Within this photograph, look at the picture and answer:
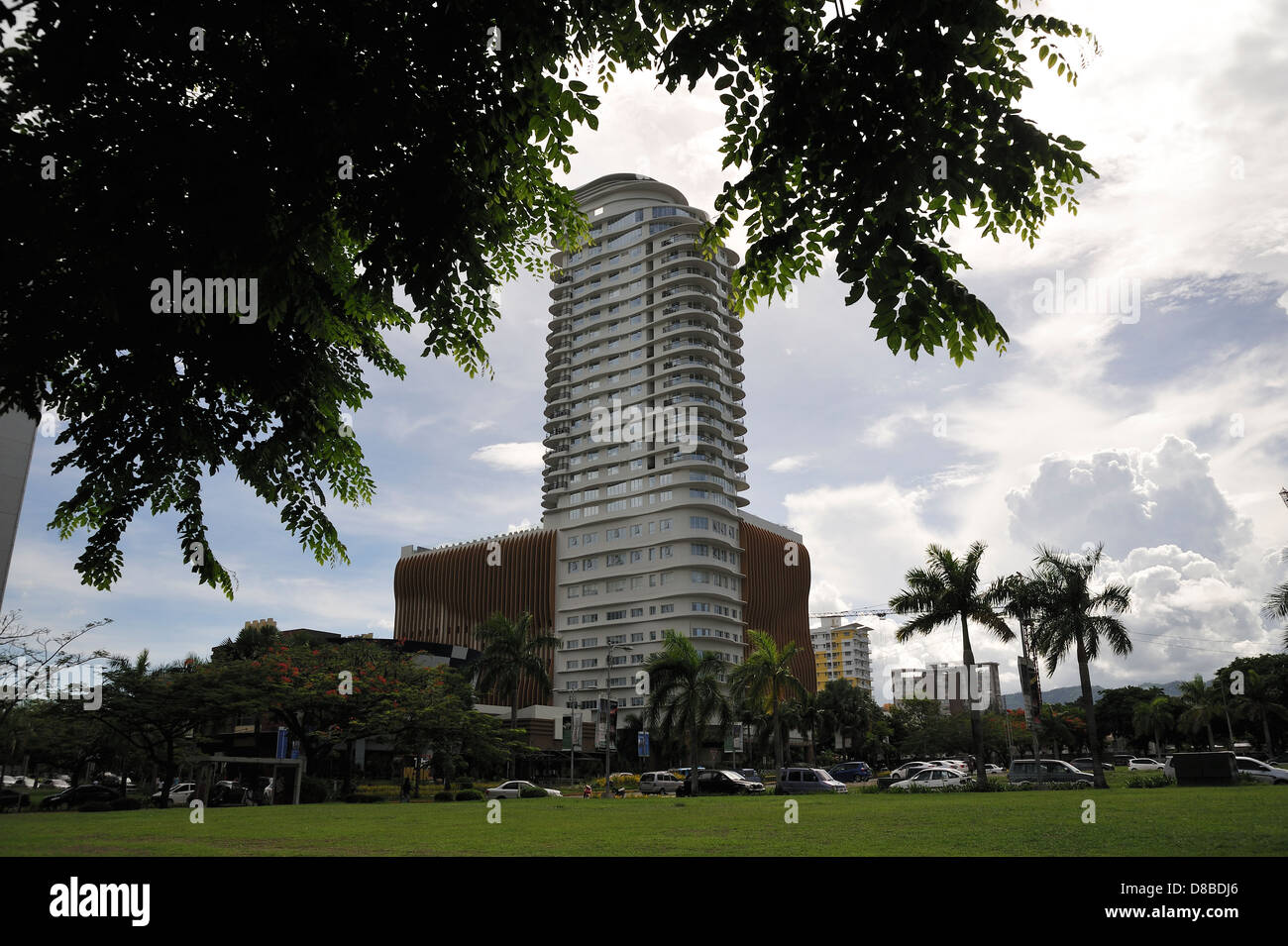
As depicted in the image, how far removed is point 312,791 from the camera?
137 feet

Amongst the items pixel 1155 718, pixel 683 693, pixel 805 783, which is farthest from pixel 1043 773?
pixel 1155 718

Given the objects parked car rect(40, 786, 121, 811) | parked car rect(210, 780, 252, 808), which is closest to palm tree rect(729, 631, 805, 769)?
parked car rect(210, 780, 252, 808)

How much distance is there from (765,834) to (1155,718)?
89.2 meters

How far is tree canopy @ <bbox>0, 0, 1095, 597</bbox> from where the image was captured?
4.80m

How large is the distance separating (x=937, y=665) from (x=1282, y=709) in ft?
Answer: 118

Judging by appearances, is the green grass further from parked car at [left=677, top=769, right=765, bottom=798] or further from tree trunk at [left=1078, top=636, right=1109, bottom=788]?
parked car at [left=677, top=769, right=765, bottom=798]

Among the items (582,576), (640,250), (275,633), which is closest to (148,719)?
(275,633)

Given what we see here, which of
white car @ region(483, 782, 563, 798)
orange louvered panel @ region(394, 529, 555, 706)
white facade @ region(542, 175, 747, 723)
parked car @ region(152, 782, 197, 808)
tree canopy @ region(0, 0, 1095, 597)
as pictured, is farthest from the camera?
A: orange louvered panel @ region(394, 529, 555, 706)

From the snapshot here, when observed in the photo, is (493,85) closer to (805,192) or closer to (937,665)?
(805,192)

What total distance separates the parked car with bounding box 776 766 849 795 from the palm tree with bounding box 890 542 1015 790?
7.95 meters

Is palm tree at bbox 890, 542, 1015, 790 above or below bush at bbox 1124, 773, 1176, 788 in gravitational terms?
above

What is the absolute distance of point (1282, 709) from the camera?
72812 millimetres
